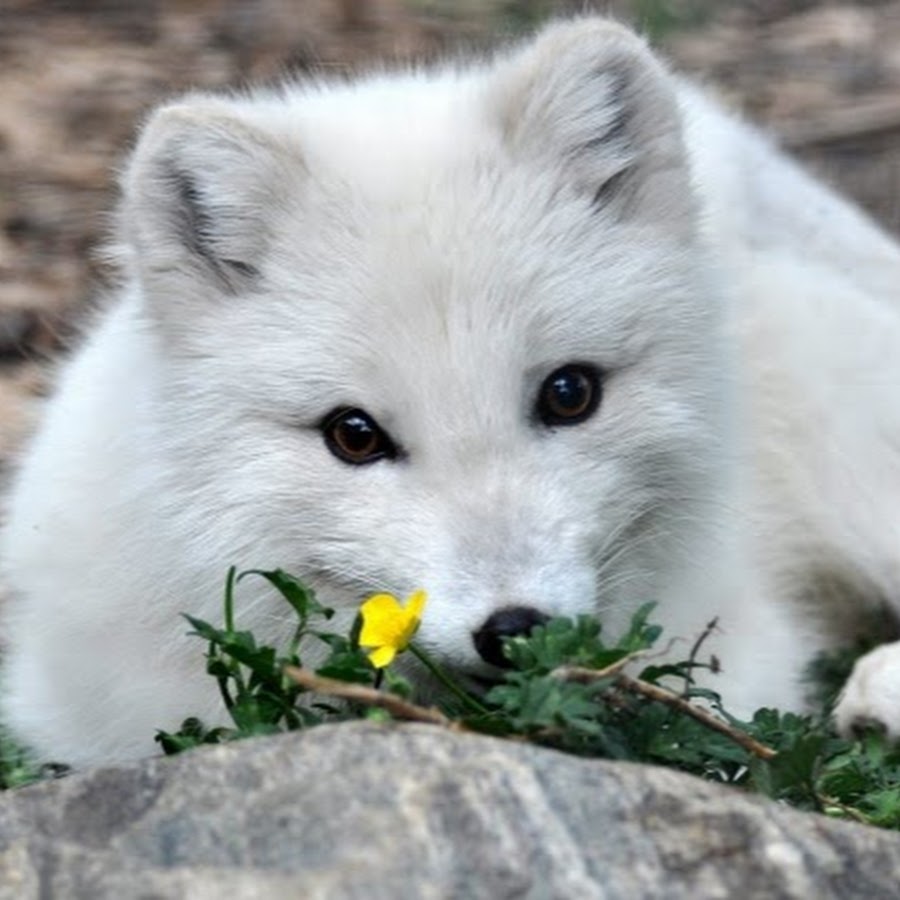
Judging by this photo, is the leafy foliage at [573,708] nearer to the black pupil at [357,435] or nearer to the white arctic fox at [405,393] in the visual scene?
the white arctic fox at [405,393]

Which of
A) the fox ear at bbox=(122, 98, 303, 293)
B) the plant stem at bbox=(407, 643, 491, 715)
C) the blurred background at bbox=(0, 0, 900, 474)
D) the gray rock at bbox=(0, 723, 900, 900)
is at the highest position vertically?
the blurred background at bbox=(0, 0, 900, 474)

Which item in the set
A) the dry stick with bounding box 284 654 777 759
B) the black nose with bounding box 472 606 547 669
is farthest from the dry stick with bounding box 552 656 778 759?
the black nose with bounding box 472 606 547 669

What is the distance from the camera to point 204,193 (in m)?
3.94

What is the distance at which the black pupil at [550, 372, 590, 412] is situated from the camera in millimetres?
3744

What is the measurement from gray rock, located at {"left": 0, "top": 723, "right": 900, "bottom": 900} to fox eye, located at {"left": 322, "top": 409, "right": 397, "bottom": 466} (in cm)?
93

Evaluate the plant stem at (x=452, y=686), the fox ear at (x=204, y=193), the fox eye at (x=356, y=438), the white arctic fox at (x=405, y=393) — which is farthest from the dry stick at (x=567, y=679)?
the fox ear at (x=204, y=193)

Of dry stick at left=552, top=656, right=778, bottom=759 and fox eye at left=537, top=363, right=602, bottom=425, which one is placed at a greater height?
fox eye at left=537, top=363, right=602, bottom=425

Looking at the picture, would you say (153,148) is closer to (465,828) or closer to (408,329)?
(408,329)

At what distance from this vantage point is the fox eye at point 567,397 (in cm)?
374

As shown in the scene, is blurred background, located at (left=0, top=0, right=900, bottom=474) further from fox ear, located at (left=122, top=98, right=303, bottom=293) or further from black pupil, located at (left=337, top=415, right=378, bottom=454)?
black pupil, located at (left=337, top=415, right=378, bottom=454)

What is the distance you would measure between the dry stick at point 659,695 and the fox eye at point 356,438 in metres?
0.69

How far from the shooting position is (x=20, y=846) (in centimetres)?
278

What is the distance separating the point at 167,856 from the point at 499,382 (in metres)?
1.24

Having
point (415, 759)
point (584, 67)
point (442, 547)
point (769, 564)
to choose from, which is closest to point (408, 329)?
point (442, 547)
